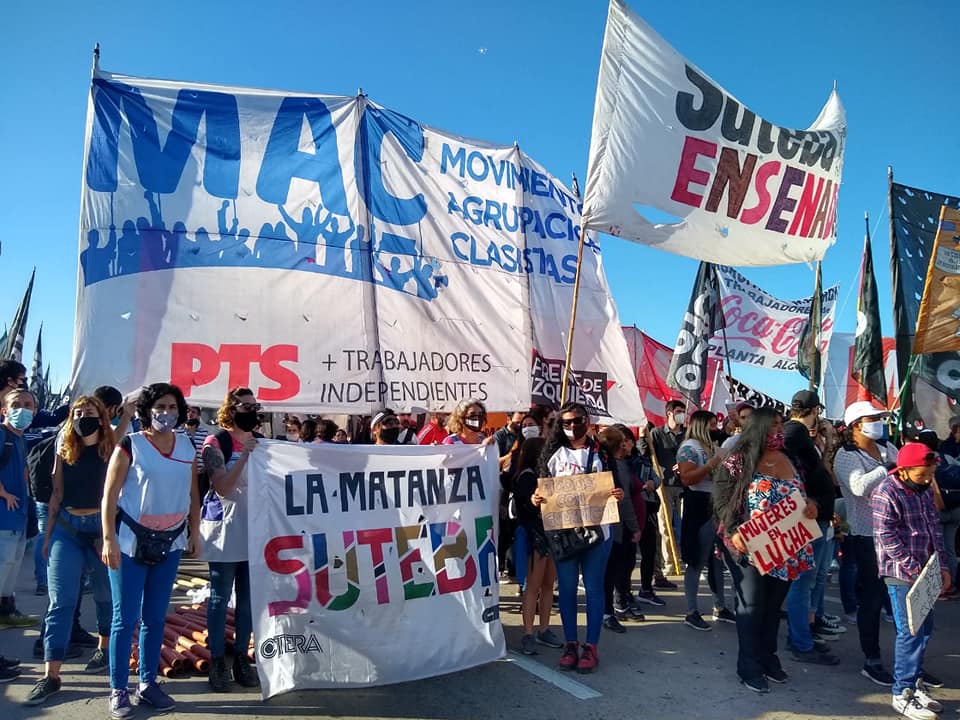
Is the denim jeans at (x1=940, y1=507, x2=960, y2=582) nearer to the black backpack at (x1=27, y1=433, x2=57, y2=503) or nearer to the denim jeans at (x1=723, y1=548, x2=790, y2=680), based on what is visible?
the denim jeans at (x1=723, y1=548, x2=790, y2=680)

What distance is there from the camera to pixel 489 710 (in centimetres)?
429

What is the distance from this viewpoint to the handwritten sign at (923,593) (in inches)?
165

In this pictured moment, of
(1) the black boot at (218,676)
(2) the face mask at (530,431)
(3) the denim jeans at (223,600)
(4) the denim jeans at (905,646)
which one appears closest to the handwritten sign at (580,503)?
(2) the face mask at (530,431)

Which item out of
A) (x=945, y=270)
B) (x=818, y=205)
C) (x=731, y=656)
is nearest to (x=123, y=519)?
(x=731, y=656)

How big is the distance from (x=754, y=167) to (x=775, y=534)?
14.5 ft

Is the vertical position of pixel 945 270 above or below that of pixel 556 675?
above

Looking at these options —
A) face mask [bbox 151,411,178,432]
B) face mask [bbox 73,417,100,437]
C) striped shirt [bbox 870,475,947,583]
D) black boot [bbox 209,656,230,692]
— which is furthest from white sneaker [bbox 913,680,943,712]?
face mask [bbox 73,417,100,437]

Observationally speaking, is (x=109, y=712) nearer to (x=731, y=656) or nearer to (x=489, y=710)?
(x=489, y=710)

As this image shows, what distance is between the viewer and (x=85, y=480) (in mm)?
4648

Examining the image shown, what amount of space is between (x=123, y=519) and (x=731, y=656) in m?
4.44

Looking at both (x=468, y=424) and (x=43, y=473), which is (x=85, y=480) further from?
(x=468, y=424)

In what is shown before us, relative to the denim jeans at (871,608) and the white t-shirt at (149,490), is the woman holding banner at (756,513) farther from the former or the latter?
the white t-shirt at (149,490)

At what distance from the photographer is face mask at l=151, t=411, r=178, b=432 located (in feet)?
13.8

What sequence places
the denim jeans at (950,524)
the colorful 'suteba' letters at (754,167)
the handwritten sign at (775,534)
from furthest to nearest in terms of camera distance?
1. the denim jeans at (950,524)
2. the colorful 'suteba' letters at (754,167)
3. the handwritten sign at (775,534)
